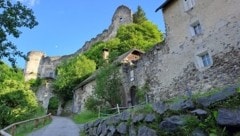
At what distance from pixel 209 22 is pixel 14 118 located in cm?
1767

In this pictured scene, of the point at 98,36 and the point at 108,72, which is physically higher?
the point at 98,36

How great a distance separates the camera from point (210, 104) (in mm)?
4320

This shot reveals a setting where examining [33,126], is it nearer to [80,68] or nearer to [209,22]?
[209,22]

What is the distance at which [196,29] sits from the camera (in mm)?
16781

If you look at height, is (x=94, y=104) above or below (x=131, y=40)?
below

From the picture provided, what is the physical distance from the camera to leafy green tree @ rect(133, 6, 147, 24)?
5158cm

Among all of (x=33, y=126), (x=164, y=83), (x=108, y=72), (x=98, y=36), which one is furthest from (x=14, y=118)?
(x=98, y=36)

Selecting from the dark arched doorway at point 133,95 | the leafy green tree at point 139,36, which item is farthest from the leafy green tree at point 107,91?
the leafy green tree at point 139,36

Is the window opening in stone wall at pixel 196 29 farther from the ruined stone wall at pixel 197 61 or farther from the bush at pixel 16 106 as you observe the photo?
the bush at pixel 16 106

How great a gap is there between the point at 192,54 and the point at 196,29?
6.01ft

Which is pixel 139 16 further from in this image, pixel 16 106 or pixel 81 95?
pixel 16 106

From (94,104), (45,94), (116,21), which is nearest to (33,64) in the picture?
(45,94)

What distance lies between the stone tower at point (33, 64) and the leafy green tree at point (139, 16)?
27.2 m

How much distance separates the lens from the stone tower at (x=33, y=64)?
59.2 metres
